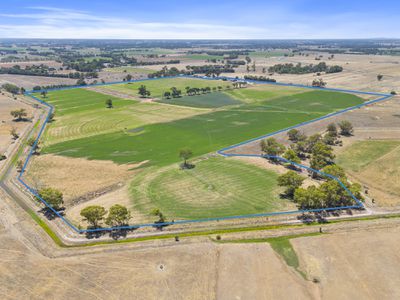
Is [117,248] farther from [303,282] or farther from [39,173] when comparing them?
[39,173]

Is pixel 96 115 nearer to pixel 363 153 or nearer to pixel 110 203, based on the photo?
pixel 110 203

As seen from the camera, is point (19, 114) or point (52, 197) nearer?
point (52, 197)

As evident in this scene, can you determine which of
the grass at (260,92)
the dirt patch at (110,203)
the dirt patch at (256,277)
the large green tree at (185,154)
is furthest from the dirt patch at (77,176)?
the grass at (260,92)

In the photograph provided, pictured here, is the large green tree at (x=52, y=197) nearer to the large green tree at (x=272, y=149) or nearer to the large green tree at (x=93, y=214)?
the large green tree at (x=93, y=214)

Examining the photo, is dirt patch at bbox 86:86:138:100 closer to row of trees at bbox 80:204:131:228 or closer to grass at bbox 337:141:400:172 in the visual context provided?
grass at bbox 337:141:400:172

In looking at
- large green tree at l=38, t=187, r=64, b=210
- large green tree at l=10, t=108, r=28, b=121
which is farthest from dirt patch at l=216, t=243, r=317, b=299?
large green tree at l=10, t=108, r=28, b=121

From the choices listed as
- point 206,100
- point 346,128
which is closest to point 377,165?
point 346,128

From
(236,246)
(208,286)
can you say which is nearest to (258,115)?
(236,246)
